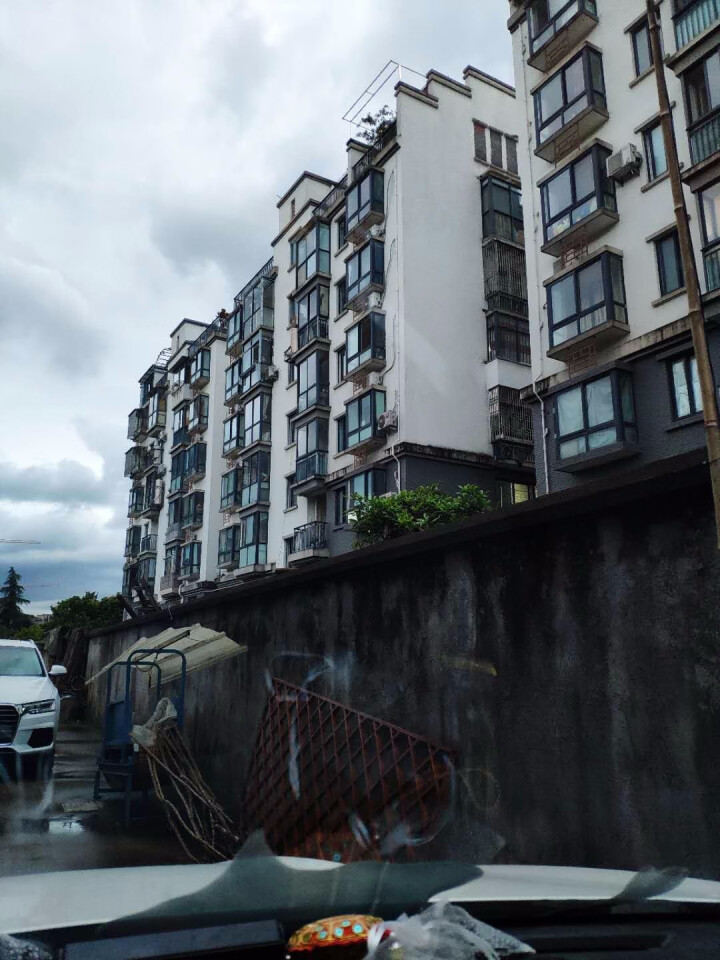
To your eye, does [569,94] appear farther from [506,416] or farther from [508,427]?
[508,427]

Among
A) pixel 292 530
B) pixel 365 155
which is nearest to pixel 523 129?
pixel 365 155

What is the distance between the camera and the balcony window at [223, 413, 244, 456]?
115 feet

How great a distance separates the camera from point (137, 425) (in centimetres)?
4969

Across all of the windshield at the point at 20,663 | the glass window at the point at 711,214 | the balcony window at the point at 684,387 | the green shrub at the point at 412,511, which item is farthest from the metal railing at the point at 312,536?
the glass window at the point at 711,214

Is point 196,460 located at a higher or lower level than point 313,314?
lower

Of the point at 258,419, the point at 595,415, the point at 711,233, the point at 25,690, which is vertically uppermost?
the point at 258,419

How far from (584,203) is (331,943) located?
19.2 m

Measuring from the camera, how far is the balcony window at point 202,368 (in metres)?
40.2

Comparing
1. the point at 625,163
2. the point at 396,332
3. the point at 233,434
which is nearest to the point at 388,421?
the point at 396,332

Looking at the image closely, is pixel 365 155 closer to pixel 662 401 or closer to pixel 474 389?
pixel 474 389

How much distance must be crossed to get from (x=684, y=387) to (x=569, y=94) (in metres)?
8.86

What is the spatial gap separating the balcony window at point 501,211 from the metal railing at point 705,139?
10.2m

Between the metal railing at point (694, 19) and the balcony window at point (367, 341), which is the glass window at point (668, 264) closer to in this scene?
the metal railing at point (694, 19)

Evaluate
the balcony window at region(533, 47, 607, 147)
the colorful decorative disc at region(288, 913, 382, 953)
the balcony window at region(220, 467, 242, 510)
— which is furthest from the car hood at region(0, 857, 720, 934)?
the balcony window at region(220, 467, 242, 510)
